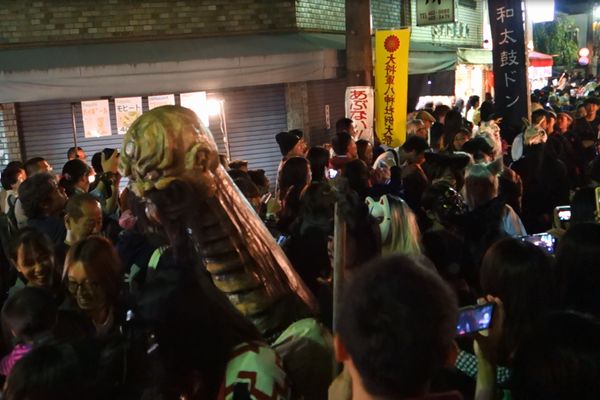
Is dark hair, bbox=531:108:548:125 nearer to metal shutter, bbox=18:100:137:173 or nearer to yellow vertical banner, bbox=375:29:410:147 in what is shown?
yellow vertical banner, bbox=375:29:410:147

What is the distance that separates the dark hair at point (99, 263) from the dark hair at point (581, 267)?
2.22 m

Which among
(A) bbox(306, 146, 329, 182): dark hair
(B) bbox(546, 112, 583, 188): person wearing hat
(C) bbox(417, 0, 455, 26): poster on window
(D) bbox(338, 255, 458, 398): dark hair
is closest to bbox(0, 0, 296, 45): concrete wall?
(C) bbox(417, 0, 455, 26): poster on window

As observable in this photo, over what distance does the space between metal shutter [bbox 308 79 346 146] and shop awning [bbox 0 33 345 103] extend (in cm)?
160

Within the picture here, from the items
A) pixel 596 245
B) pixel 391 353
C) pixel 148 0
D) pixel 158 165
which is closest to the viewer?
pixel 391 353

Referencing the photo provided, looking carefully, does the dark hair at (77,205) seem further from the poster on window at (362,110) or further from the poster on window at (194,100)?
the poster on window at (194,100)

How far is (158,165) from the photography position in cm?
224

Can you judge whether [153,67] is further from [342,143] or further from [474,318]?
[474,318]

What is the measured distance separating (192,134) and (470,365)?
1416mm

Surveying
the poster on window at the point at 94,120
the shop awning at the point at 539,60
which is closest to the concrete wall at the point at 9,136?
the poster on window at the point at 94,120

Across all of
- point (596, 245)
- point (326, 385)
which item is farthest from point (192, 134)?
point (596, 245)

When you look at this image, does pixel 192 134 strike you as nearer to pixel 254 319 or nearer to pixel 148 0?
pixel 254 319

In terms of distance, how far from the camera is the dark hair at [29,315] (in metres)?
2.81

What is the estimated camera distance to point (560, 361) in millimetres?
2012

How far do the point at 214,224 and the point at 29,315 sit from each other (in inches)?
42.6
